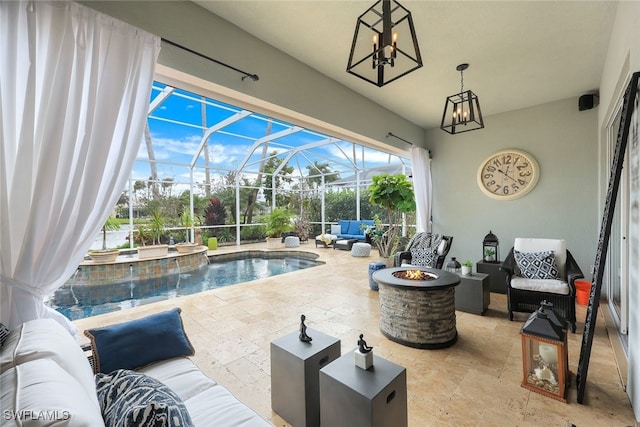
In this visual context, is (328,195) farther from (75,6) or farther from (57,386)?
(57,386)

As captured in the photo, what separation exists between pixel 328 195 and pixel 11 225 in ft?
33.3

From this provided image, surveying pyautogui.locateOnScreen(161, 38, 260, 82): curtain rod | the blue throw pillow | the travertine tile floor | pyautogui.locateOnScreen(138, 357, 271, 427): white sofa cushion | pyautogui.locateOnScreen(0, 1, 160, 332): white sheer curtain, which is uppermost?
pyautogui.locateOnScreen(161, 38, 260, 82): curtain rod

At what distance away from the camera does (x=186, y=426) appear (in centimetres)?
83

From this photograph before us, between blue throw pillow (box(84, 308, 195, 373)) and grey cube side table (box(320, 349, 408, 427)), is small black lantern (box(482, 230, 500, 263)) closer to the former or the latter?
grey cube side table (box(320, 349, 408, 427))

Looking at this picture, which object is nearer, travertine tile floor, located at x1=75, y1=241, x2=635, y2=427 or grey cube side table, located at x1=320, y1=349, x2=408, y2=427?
grey cube side table, located at x1=320, y1=349, x2=408, y2=427

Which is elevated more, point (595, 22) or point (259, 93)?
point (595, 22)

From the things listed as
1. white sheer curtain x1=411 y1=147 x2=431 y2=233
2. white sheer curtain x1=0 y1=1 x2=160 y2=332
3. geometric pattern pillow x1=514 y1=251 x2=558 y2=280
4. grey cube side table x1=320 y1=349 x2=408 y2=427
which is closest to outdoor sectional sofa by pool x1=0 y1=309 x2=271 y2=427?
grey cube side table x1=320 y1=349 x2=408 y2=427

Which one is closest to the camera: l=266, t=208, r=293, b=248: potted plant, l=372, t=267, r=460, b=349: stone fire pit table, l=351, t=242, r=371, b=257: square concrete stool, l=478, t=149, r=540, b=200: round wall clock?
l=372, t=267, r=460, b=349: stone fire pit table

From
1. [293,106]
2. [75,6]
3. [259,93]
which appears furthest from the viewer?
[293,106]

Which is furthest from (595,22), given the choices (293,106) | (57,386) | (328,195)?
(328,195)

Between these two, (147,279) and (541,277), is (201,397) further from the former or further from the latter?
(147,279)

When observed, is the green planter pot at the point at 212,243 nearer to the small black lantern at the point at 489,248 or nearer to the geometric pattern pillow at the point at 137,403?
the small black lantern at the point at 489,248

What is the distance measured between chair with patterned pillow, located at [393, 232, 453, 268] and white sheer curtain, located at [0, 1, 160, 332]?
12.8ft

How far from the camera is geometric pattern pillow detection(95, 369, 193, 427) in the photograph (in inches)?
30.5
